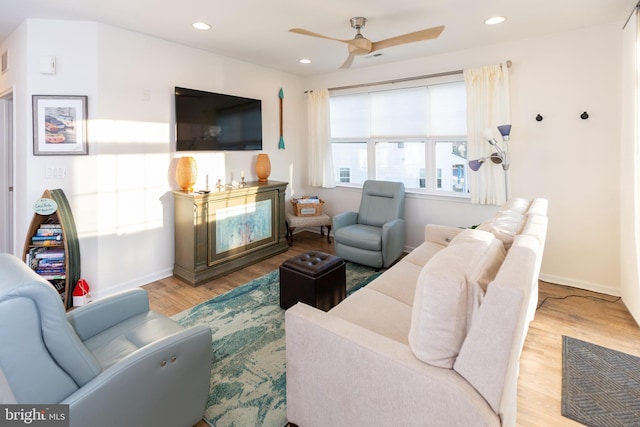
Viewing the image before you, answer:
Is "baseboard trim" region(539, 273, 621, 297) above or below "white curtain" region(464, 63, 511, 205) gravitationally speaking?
below

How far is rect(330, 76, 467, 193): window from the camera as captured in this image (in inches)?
165

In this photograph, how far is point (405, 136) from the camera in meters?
4.57

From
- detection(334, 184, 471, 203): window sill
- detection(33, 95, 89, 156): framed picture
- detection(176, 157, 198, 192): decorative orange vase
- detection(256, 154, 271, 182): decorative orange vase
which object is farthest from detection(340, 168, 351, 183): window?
detection(33, 95, 89, 156): framed picture

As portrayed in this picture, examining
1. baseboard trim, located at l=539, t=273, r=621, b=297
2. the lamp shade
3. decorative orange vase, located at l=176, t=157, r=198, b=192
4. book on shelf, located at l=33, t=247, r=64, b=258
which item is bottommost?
baseboard trim, located at l=539, t=273, r=621, b=297

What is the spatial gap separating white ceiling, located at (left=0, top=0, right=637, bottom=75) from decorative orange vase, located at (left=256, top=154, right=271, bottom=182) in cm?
141

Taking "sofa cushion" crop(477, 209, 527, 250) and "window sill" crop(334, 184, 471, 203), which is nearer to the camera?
"sofa cushion" crop(477, 209, 527, 250)

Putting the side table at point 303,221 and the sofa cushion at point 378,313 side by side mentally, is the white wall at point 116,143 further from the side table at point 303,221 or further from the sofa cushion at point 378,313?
the sofa cushion at point 378,313

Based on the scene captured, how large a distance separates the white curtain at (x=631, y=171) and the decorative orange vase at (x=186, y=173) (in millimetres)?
3913

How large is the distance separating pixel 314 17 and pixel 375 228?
7.84 ft

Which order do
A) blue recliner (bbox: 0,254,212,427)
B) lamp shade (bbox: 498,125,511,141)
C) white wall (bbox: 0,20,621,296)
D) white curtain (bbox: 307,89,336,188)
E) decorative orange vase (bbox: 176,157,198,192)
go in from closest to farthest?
blue recliner (bbox: 0,254,212,427), white wall (bbox: 0,20,621,296), lamp shade (bbox: 498,125,511,141), decorative orange vase (bbox: 176,157,198,192), white curtain (bbox: 307,89,336,188)

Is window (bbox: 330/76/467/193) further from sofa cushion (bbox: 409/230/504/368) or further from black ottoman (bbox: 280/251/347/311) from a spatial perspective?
sofa cushion (bbox: 409/230/504/368)

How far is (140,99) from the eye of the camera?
3430 millimetres

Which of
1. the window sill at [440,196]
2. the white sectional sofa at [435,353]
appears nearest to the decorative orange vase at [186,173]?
the white sectional sofa at [435,353]

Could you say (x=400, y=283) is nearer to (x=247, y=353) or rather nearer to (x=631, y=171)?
(x=247, y=353)
